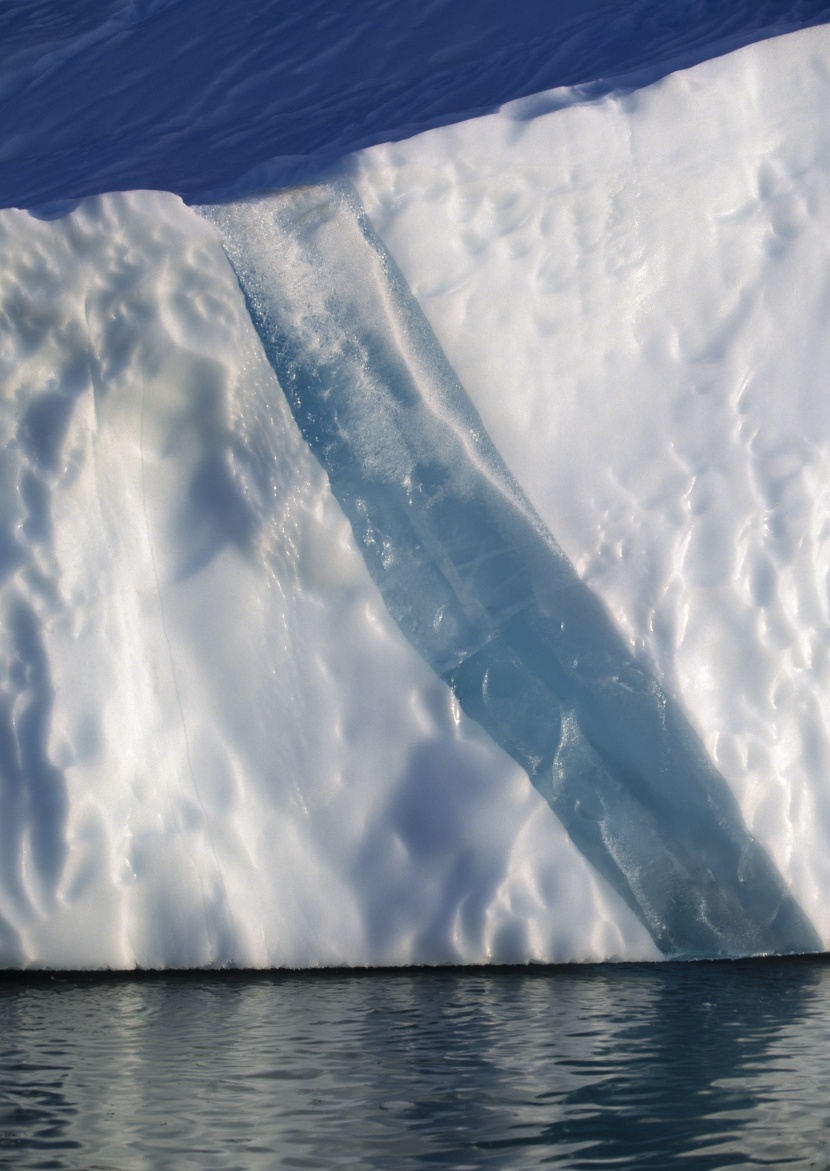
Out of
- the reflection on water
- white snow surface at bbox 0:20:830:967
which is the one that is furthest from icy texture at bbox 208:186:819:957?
the reflection on water

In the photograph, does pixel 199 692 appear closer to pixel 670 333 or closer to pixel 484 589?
pixel 484 589

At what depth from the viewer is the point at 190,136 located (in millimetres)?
2094

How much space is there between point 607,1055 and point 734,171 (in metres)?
1.35

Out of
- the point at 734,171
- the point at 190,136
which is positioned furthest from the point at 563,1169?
the point at 190,136

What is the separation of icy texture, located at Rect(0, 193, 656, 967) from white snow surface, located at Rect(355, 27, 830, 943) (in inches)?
12.4

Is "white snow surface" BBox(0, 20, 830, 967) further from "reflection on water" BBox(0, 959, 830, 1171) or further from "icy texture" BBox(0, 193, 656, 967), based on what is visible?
"reflection on water" BBox(0, 959, 830, 1171)

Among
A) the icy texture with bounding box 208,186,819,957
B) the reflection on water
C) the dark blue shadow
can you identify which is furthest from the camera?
the dark blue shadow

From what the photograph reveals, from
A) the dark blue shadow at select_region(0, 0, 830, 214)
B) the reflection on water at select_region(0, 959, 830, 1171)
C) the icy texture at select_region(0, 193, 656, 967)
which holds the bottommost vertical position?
the reflection on water at select_region(0, 959, 830, 1171)

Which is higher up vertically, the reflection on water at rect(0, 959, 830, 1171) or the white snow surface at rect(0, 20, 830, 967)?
the white snow surface at rect(0, 20, 830, 967)

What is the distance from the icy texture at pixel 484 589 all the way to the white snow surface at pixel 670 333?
5 cm

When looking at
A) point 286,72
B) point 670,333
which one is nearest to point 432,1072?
point 670,333

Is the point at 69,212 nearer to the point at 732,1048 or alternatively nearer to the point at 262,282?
the point at 262,282

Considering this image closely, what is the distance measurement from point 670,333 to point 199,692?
0.93 m

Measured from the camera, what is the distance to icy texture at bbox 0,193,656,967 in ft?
5.65
